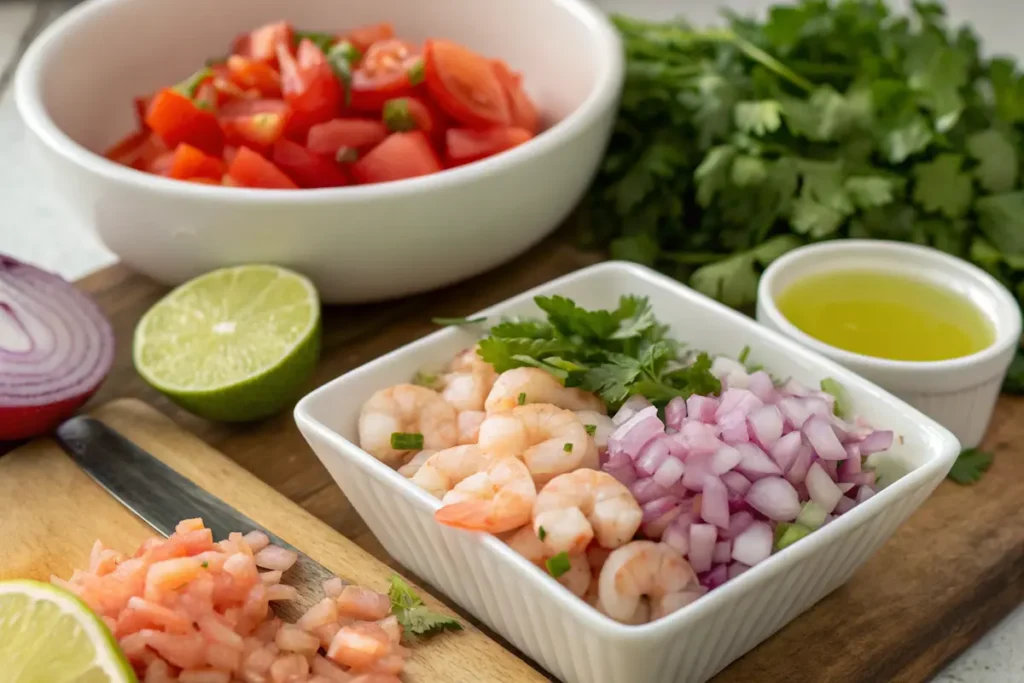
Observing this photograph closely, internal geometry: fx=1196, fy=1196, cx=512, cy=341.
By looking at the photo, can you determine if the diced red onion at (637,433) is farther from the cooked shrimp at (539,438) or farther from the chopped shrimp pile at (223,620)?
the chopped shrimp pile at (223,620)

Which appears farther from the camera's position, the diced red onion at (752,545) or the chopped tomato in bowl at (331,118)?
the chopped tomato in bowl at (331,118)

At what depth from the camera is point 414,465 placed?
1.65 m

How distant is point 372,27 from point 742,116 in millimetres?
841

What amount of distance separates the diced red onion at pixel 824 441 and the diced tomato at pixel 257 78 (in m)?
1.31

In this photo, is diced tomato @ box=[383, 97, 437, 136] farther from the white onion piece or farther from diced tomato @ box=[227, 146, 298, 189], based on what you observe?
the white onion piece

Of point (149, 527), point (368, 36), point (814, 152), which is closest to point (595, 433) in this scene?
point (149, 527)

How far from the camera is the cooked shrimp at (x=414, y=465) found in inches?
64.6

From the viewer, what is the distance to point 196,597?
4.79ft

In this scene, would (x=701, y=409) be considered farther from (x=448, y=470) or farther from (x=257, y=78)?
(x=257, y=78)

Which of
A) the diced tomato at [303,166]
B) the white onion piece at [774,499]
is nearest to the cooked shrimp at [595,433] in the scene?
the white onion piece at [774,499]

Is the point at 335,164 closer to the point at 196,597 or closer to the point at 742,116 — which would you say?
the point at 742,116

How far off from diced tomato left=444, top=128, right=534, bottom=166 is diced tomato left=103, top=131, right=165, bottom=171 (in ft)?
1.92

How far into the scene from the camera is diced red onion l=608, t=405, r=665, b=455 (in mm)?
1551

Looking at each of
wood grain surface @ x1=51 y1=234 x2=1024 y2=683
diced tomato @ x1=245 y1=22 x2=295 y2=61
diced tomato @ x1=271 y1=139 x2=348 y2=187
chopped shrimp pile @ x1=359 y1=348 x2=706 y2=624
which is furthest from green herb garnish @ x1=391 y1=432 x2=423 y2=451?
diced tomato @ x1=245 y1=22 x2=295 y2=61
